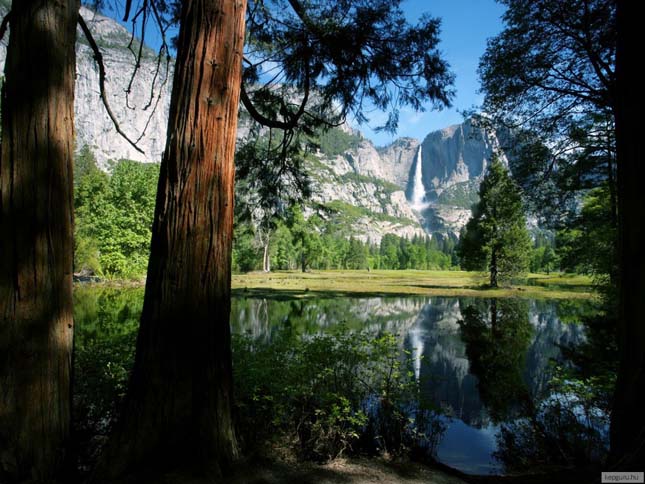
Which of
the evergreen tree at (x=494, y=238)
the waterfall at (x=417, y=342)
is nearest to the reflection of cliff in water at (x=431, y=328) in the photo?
the waterfall at (x=417, y=342)

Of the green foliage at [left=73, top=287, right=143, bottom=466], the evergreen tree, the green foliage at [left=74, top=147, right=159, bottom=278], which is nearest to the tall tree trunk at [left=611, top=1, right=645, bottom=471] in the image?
the green foliage at [left=73, top=287, right=143, bottom=466]

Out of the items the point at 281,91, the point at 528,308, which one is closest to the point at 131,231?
the point at 281,91

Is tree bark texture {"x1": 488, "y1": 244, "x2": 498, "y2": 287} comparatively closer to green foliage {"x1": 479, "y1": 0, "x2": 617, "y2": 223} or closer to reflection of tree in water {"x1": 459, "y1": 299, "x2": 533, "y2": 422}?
reflection of tree in water {"x1": 459, "y1": 299, "x2": 533, "y2": 422}

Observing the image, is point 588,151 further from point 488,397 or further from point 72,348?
point 72,348

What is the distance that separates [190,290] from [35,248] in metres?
0.96

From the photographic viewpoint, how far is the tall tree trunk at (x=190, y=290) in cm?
227

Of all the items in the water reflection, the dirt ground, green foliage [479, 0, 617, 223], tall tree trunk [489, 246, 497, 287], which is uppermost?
green foliage [479, 0, 617, 223]

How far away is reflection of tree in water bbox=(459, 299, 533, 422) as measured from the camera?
6879 mm

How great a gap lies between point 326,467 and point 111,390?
212 cm

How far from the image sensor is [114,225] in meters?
26.3

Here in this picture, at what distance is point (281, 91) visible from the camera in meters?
5.75

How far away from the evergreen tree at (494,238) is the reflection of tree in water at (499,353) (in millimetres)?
10396

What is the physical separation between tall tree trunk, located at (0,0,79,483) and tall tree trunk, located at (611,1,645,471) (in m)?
3.13

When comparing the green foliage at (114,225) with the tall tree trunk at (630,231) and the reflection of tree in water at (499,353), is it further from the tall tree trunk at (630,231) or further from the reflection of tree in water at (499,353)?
the tall tree trunk at (630,231)
